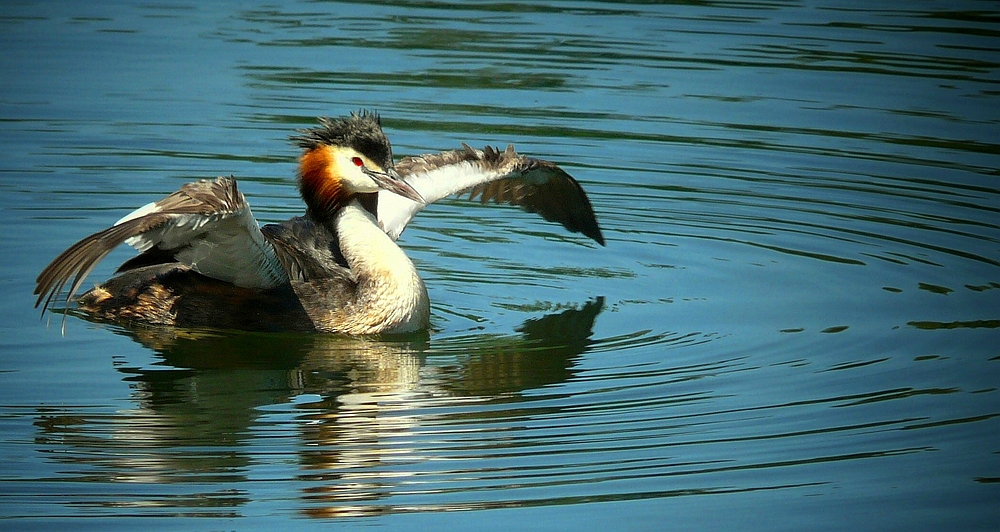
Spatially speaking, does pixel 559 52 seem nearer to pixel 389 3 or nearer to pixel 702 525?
pixel 389 3

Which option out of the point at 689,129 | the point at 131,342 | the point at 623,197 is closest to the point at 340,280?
the point at 131,342

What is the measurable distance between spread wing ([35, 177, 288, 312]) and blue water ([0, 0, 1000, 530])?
0.44 metres

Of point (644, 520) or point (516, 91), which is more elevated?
point (516, 91)

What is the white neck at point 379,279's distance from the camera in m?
8.81

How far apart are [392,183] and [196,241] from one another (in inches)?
47.2

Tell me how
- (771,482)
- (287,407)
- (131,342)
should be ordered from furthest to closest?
(131,342)
(287,407)
(771,482)

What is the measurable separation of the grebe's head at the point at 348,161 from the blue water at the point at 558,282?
0.91 meters

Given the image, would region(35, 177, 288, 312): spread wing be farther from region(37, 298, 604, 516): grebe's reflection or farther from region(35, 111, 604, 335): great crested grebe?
region(37, 298, 604, 516): grebe's reflection

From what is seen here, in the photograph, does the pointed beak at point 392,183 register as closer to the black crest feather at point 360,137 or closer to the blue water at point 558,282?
the black crest feather at point 360,137

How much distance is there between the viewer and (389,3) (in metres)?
19.1

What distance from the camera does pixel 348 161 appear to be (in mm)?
Answer: 8836

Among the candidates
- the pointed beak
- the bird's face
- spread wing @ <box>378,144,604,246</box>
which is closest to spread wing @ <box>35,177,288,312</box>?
the bird's face

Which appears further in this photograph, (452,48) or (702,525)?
(452,48)

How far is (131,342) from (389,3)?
443 inches
